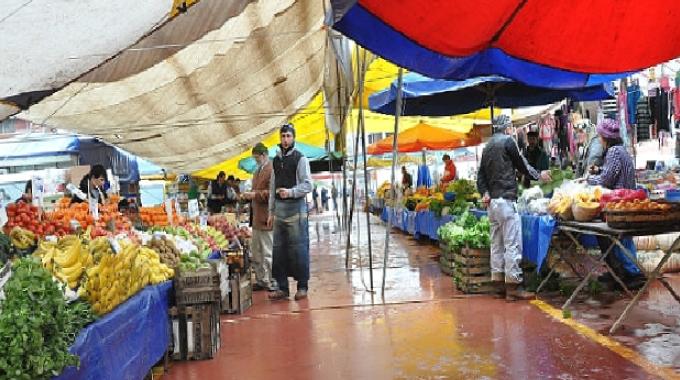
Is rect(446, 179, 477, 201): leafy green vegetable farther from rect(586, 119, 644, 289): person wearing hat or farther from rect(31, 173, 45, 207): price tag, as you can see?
rect(31, 173, 45, 207): price tag

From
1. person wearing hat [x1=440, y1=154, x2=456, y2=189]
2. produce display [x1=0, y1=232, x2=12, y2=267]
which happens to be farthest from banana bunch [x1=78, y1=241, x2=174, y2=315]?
person wearing hat [x1=440, y1=154, x2=456, y2=189]

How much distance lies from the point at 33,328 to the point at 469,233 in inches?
274

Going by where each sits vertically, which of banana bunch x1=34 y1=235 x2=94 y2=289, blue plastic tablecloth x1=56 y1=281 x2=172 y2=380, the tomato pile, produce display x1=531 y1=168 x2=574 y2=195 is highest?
produce display x1=531 y1=168 x2=574 y2=195

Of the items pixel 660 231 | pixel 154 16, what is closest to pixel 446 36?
pixel 660 231

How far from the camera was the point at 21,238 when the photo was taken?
7.14 meters

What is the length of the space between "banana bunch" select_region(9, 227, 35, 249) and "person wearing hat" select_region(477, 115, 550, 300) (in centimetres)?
502

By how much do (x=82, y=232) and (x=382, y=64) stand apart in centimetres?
868

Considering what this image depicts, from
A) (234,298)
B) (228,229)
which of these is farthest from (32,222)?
(228,229)

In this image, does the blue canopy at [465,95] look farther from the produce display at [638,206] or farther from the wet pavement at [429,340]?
the produce display at [638,206]

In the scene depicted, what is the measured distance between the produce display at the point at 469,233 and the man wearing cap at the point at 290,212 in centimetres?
195

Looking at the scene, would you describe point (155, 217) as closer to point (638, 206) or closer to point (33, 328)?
point (638, 206)

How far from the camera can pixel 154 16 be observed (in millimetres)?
3855

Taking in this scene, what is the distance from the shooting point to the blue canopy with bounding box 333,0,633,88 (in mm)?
7039

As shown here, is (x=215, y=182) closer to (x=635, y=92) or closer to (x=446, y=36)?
(x=635, y=92)
